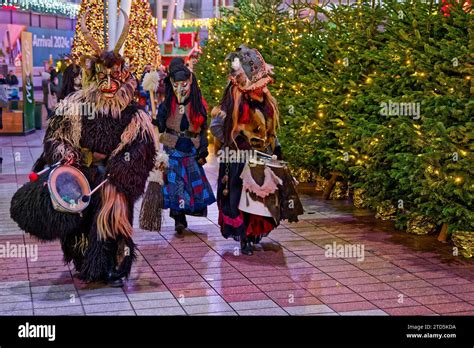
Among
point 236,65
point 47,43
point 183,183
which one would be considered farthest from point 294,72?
point 47,43

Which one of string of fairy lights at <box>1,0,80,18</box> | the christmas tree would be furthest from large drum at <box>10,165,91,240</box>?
string of fairy lights at <box>1,0,80,18</box>

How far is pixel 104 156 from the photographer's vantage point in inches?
302

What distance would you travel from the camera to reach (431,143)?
8.80m

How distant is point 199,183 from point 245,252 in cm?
137

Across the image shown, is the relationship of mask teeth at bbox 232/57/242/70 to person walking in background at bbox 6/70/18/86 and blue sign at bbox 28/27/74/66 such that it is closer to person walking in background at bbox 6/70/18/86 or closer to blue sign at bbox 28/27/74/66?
person walking in background at bbox 6/70/18/86

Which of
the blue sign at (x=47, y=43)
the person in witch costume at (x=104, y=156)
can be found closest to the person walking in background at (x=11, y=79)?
the person in witch costume at (x=104, y=156)

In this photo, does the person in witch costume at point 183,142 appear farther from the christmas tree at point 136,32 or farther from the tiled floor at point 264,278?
the christmas tree at point 136,32

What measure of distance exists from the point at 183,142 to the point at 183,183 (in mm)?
468

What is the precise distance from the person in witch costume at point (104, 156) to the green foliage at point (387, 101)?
2939 mm

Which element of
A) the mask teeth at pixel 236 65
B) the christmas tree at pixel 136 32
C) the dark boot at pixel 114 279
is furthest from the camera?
the christmas tree at pixel 136 32

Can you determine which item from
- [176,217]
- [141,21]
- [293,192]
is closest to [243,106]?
[293,192]

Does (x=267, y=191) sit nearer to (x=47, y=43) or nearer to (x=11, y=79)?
(x=11, y=79)

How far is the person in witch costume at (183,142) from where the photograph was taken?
9.90 meters
